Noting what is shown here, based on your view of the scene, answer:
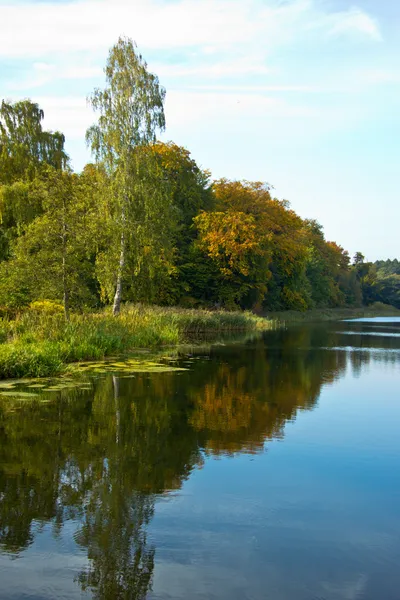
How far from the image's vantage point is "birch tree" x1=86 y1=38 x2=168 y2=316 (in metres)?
28.4

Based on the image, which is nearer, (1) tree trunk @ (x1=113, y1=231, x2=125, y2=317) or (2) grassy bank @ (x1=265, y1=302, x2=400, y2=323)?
(1) tree trunk @ (x1=113, y1=231, x2=125, y2=317)

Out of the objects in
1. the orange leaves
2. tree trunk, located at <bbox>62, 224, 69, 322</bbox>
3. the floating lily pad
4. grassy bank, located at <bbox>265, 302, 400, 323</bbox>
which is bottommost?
the floating lily pad

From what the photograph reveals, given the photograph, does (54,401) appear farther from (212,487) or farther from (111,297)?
(111,297)

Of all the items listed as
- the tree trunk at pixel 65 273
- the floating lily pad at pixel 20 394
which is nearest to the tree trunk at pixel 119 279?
the tree trunk at pixel 65 273

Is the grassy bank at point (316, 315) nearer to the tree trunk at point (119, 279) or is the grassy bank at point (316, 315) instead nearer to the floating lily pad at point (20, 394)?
the tree trunk at point (119, 279)

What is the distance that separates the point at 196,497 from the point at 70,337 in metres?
11.9

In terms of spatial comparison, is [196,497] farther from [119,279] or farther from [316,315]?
[316,315]

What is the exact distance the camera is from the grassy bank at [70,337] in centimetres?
1457

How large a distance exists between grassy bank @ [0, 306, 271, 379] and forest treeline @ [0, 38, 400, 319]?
5.22ft

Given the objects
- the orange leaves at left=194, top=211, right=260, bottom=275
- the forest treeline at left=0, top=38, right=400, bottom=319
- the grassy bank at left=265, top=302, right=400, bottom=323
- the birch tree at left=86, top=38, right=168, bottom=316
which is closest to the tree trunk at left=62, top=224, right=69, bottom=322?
the forest treeline at left=0, top=38, right=400, bottom=319

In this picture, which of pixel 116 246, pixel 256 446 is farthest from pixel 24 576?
pixel 116 246

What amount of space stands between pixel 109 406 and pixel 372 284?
350 ft

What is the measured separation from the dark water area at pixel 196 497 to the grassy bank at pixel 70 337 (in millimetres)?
2173

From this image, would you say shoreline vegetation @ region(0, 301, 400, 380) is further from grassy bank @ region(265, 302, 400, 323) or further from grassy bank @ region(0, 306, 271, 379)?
grassy bank @ region(265, 302, 400, 323)
